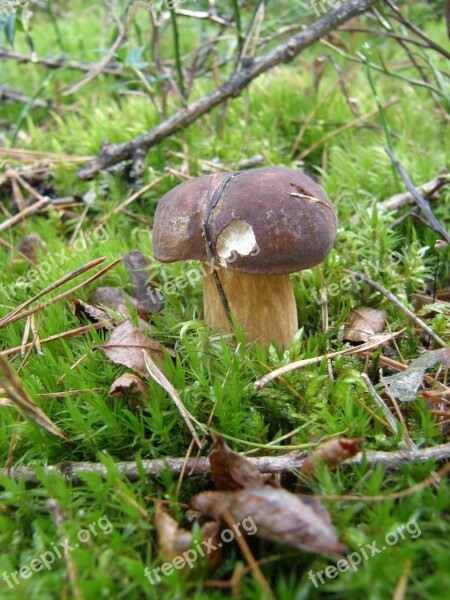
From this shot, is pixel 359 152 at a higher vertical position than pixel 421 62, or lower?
lower

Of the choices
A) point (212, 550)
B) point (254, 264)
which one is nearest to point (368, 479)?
point (212, 550)

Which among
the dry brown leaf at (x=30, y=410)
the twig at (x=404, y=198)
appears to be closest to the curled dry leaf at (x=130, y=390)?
the dry brown leaf at (x=30, y=410)

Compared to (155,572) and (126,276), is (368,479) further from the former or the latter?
(126,276)

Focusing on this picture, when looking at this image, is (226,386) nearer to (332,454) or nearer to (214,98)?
(332,454)

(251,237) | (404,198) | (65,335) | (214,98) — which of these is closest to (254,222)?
(251,237)

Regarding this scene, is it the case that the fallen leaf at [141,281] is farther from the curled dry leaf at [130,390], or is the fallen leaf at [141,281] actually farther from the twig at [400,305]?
the twig at [400,305]

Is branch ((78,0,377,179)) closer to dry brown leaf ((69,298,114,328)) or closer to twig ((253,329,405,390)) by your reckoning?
dry brown leaf ((69,298,114,328))
